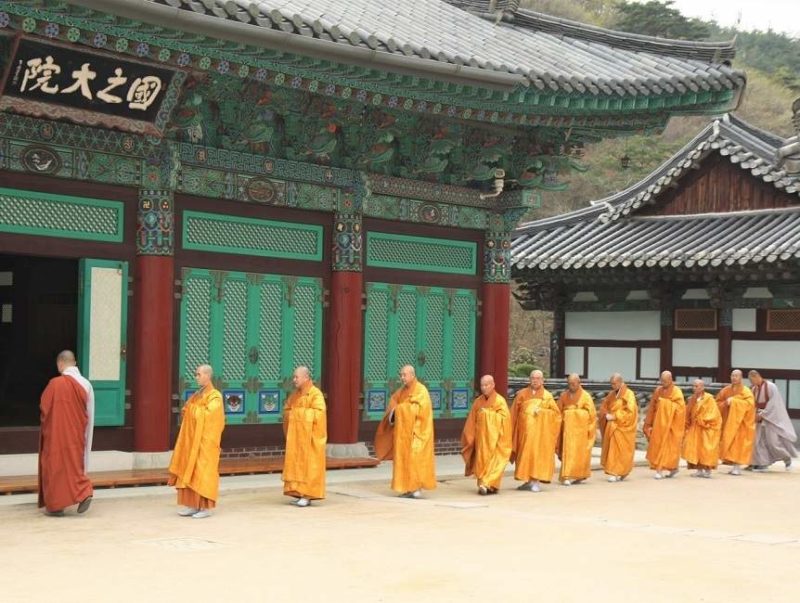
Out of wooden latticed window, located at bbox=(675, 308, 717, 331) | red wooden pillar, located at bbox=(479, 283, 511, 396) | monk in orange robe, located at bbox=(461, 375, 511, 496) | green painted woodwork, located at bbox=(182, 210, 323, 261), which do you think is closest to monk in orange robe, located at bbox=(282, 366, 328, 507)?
monk in orange robe, located at bbox=(461, 375, 511, 496)

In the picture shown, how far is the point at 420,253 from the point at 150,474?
5332 millimetres

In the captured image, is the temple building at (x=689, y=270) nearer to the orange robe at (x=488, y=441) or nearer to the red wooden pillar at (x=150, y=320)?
the orange robe at (x=488, y=441)

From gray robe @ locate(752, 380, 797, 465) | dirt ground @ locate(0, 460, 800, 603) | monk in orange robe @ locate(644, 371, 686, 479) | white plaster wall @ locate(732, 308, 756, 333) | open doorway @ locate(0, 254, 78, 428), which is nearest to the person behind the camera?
dirt ground @ locate(0, 460, 800, 603)

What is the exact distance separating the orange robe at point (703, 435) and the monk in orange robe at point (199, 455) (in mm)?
8074

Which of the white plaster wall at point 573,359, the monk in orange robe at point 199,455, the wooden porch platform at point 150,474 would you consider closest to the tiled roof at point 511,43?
the monk in orange robe at point 199,455

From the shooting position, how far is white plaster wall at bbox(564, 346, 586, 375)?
25.8m

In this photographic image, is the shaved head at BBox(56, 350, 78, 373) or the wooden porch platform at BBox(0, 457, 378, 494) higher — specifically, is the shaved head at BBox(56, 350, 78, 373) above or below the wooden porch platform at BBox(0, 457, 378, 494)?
above

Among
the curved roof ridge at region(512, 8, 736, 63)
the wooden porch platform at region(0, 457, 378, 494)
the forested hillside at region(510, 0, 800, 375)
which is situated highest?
the forested hillside at region(510, 0, 800, 375)

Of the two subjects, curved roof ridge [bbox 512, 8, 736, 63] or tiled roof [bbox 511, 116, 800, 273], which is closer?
curved roof ridge [bbox 512, 8, 736, 63]

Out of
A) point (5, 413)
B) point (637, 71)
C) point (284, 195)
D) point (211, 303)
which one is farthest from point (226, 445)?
point (637, 71)

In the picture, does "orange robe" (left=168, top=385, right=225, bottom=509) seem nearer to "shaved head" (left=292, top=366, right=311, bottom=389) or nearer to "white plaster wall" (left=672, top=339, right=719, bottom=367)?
"shaved head" (left=292, top=366, right=311, bottom=389)

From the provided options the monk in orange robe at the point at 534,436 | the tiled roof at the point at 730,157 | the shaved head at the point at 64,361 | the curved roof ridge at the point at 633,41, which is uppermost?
the curved roof ridge at the point at 633,41

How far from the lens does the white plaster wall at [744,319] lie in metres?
23.7

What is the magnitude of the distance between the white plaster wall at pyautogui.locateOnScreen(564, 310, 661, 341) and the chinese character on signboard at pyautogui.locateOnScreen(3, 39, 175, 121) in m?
13.5
